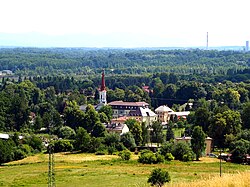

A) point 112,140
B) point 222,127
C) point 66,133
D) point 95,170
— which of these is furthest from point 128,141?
point 95,170

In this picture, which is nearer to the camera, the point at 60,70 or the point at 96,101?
the point at 96,101

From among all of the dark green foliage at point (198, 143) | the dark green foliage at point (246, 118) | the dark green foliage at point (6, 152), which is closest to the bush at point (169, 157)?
the dark green foliage at point (198, 143)

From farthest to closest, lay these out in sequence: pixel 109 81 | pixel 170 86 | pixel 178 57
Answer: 1. pixel 178 57
2. pixel 109 81
3. pixel 170 86

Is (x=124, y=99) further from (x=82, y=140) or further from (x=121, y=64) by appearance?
(x=121, y=64)

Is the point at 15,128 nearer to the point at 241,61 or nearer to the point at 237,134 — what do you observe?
the point at 237,134

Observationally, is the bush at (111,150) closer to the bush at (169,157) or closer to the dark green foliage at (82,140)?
the dark green foliage at (82,140)

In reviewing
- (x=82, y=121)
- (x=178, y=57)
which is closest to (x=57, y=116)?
(x=82, y=121)

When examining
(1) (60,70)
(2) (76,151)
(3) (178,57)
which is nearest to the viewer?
(2) (76,151)
